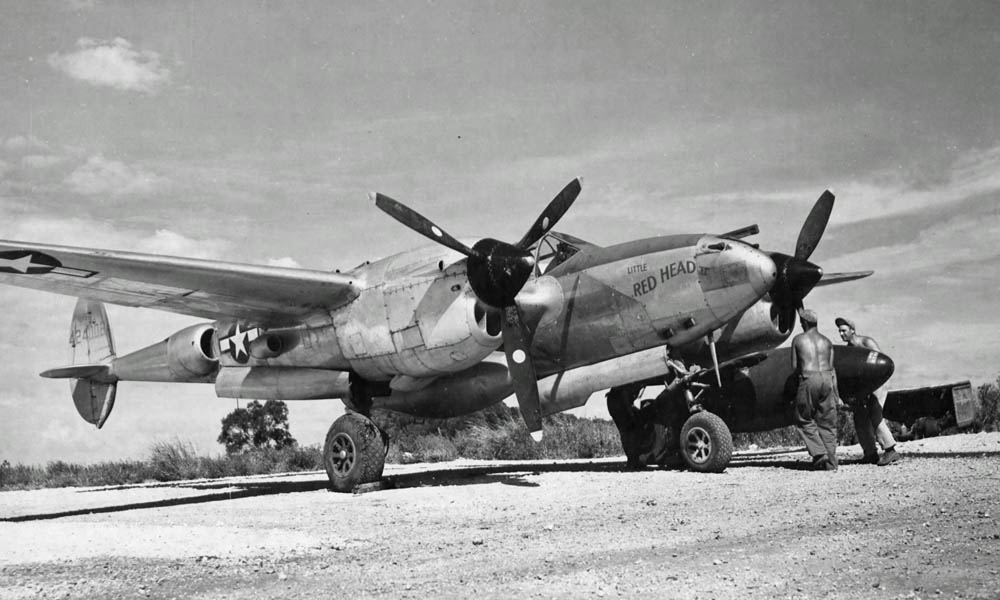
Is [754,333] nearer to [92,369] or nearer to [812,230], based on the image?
[812,230]

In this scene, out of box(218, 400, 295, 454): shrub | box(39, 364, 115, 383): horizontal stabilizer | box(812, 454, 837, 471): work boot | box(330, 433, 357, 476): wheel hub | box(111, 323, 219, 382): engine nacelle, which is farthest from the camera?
box(218, 400, 295, 454): shrub

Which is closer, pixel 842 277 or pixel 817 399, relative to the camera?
pixel 817 399

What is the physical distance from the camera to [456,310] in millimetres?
11039

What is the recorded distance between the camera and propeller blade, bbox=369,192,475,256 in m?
11.1

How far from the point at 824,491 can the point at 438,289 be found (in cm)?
542

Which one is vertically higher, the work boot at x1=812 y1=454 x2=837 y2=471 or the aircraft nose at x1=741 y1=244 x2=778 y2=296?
the aircraft nose at x1=741 y1=244 x2=778 y2=296

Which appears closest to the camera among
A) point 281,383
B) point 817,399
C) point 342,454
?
point 817,399

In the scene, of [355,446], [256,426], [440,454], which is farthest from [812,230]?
[256,426]

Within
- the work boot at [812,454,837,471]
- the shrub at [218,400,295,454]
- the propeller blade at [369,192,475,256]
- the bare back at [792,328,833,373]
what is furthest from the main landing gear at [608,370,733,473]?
the shrub at [218,400,295,454]

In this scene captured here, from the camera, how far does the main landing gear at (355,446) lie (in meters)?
11.8

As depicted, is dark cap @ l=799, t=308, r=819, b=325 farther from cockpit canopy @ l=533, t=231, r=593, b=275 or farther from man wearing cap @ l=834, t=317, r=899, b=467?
cockpit canopy @ l=533, t=231, r=593, b=275

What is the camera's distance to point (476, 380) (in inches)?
524

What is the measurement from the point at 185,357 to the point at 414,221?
5.70 m

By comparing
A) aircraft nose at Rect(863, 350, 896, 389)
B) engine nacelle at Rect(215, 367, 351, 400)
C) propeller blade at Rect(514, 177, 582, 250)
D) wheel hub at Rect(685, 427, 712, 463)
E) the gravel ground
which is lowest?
the gravel ground
